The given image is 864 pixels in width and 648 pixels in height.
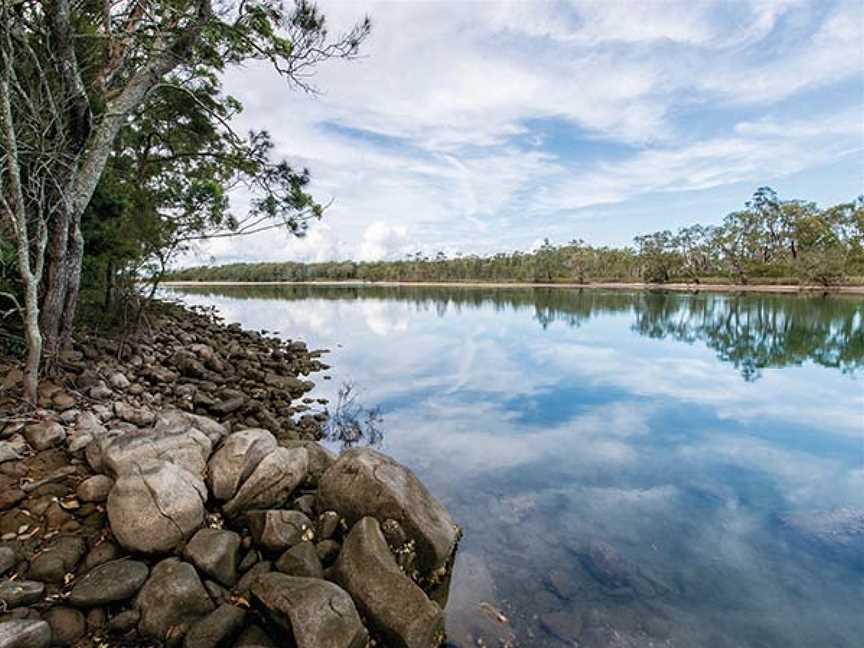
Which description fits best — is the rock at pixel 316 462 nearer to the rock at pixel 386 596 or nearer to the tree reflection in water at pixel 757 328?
the rock at pixel 386 596

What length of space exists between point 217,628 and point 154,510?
100 centimetres

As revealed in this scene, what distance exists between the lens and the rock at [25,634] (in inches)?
94.3

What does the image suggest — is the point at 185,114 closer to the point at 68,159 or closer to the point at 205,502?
the point at 68,159

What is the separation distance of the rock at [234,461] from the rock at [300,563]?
0.89m

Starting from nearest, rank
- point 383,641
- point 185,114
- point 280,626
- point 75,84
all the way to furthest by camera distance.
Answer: point 280,626
point 383,641
point 75,84
point 185,114

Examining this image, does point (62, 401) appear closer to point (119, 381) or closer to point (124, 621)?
point (119, 381)

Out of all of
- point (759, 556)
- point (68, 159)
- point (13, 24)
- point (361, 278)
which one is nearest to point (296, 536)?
point (759, 556)

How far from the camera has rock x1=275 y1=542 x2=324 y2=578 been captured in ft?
10.5

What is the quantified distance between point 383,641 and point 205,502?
1.83 m

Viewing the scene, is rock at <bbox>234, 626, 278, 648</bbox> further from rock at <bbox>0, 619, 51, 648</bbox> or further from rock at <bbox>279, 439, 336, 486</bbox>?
rock at <bbox>279, 439, 336, 486</bbox>

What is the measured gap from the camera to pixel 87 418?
4.35 metres

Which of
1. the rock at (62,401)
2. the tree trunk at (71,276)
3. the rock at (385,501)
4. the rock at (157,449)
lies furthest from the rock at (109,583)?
the tree trunk at (71,276)

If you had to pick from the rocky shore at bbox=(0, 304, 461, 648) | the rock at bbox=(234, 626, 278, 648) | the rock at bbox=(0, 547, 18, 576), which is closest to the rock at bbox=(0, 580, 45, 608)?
the rocky shore at bbox=(0, 304, 461, 648)

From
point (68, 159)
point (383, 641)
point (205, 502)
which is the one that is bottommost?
point (383, 641)
